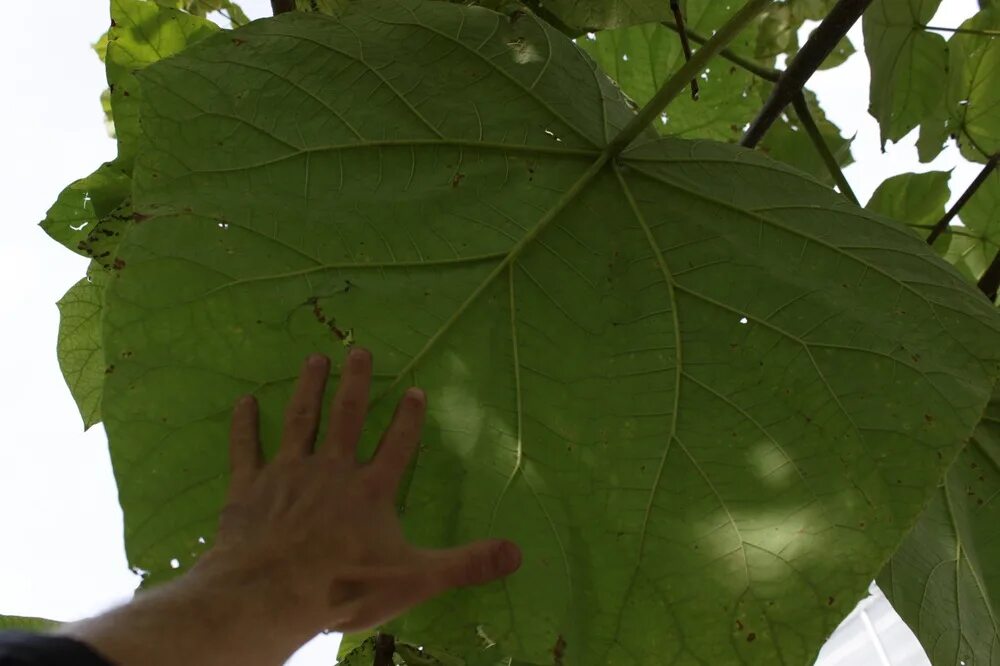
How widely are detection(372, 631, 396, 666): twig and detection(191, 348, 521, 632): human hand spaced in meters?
0.42

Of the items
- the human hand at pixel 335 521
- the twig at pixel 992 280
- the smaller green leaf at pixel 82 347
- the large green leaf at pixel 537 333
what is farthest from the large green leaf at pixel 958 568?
the smaller green leaf at pixel 82 347

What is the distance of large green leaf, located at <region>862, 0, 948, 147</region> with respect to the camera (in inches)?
57.4

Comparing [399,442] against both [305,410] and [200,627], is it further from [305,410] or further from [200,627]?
[200,627]

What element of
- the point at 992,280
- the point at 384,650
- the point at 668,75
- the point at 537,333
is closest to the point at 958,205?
the point at 992,280

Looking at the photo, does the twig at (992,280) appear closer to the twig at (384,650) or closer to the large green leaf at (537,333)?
the large green leaf at (537,333)

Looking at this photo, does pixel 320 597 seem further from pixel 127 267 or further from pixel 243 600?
pixel 127 267

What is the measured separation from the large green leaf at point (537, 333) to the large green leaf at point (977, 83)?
2.74 ft

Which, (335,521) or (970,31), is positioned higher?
(970,31)

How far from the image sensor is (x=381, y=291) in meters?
0.93

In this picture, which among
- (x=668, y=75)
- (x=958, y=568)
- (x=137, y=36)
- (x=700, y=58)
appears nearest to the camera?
(x=700, y=58)

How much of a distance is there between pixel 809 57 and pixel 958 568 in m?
0.75

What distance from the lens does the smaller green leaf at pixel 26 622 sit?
1.26 meters

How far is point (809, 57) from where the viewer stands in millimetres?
1292

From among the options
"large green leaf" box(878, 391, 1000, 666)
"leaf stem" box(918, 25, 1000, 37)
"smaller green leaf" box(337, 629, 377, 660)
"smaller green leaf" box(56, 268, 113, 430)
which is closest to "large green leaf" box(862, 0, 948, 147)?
"leaf stem" box(918, 25, 1000, 37)
